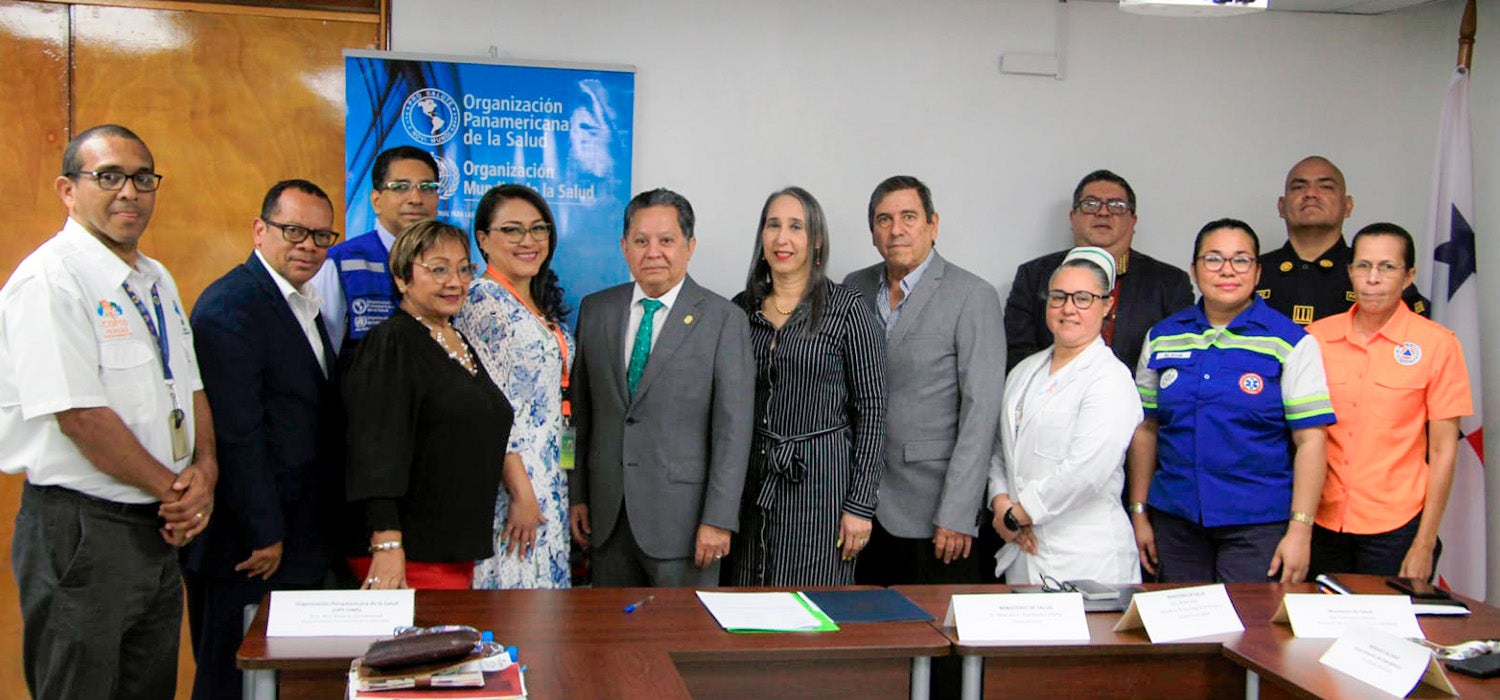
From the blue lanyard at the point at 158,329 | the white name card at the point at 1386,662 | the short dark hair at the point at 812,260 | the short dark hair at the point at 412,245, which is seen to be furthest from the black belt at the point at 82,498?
the white name card at the point at 1386,662

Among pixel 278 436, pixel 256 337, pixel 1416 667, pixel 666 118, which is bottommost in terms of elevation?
pixel 1416 667

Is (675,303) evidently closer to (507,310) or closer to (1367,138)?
(507,310)

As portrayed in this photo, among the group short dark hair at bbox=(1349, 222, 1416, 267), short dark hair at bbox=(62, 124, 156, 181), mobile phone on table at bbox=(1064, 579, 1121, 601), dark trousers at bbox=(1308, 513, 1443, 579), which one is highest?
short dark hair at bbox=(62, 124, 156, 181)

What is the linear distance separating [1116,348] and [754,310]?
4.42 feet

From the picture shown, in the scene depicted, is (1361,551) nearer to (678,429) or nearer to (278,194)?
(678,429)

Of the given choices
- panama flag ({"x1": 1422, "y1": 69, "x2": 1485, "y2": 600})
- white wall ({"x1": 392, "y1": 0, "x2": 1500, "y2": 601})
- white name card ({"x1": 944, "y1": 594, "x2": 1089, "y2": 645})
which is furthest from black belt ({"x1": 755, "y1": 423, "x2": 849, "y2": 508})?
panama flag ({"x1": 1422, "y1": 69, "x2": 1485, "y2": 600})

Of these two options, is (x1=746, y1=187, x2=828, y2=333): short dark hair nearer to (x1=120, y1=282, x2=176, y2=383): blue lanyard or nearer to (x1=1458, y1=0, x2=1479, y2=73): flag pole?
(x1=120, y1=282, x2=176, y2=383): blue lanyard

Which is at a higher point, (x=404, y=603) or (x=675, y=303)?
(x=675, y=303)

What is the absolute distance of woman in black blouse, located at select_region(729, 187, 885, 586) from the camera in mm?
3082

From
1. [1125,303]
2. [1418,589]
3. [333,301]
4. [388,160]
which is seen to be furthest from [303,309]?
[1418,589]

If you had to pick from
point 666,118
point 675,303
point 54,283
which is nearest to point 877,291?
point 675,303

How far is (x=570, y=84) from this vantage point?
4.00m

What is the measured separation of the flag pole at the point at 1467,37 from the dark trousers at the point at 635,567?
348 cm

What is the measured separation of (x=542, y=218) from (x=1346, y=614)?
2.22m
